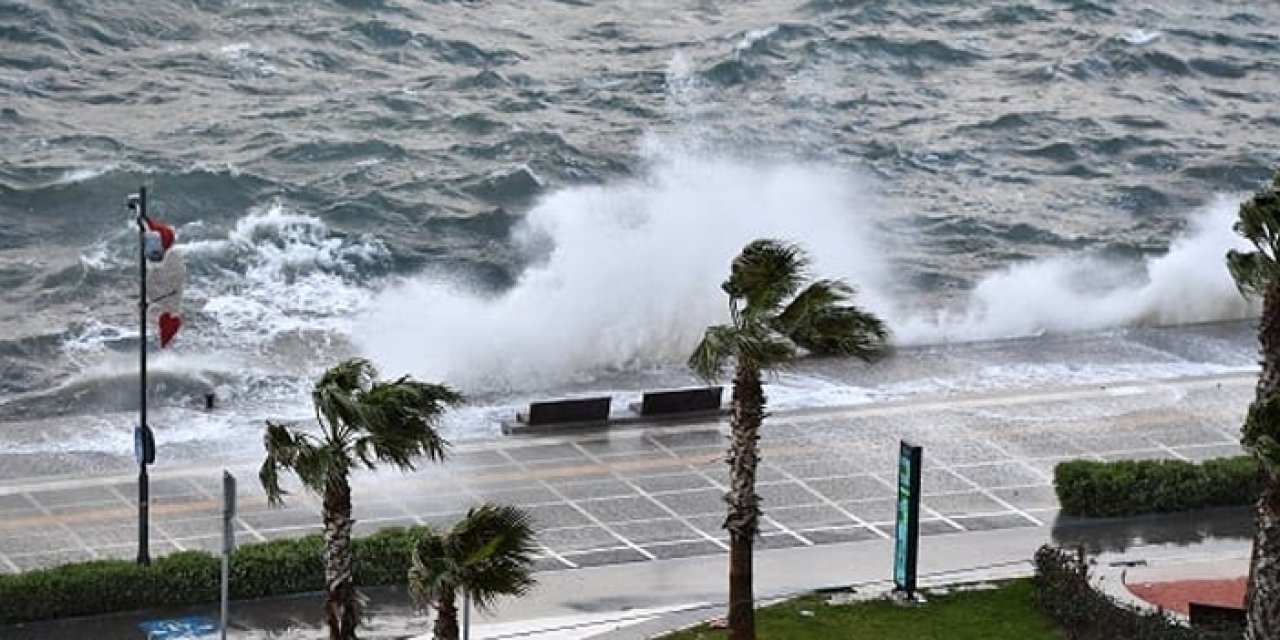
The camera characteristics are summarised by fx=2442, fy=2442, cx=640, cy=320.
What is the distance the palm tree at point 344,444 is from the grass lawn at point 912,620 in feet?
19.1

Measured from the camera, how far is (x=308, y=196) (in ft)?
215

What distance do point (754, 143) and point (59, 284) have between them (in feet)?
75.3

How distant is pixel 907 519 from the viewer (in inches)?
1278

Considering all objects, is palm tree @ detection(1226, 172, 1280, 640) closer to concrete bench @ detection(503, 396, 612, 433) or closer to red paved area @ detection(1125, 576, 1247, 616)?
red paved area @ detection(1125, 576, 1247, 616)

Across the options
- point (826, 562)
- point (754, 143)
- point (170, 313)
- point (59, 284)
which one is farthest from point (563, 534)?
point (754, 143)

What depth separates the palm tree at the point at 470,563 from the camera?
24703 mm

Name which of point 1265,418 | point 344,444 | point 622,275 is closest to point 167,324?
point 344,444

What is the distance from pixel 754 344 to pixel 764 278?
47.2 inches

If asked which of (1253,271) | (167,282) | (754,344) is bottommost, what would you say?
(754,344)

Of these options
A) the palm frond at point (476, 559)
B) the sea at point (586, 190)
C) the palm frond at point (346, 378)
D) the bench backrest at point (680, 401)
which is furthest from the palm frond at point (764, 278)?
the sea at point (586, 190)

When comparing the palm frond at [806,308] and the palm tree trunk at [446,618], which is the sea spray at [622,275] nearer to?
the palm frond at [806,308]

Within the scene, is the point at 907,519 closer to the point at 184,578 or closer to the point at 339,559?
the point at 339,559

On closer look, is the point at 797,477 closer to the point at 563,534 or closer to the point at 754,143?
the point at 563,534

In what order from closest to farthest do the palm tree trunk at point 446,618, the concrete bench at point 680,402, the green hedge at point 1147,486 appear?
1. the palm tree trunk at point 446,618
2. the green hedge at point 1147,486
3. the concrete bench at point 680,402
